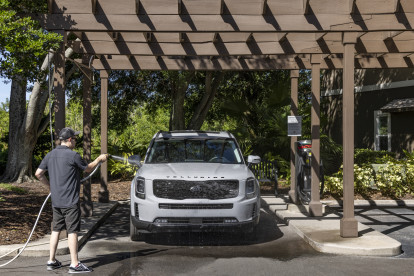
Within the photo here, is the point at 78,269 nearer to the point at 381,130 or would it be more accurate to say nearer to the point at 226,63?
the point at 226,63

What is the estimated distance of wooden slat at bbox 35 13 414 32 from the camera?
8180 millimetres

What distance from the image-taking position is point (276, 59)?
12.4 meters

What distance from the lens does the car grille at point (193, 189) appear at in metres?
7.70

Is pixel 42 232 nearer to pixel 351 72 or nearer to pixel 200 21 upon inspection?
pixel 200 21

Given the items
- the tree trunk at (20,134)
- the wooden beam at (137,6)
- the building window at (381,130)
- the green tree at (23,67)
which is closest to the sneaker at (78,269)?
the green tree at (23,67)

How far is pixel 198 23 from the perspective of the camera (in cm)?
825

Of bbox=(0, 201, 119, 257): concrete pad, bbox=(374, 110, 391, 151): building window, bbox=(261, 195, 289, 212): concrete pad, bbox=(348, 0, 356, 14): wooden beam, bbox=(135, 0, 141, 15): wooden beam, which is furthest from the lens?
bbox=(374, 110, 391, 151): building window

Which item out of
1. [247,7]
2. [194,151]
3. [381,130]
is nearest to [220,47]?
[247,7]

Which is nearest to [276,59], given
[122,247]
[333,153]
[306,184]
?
[306,184]

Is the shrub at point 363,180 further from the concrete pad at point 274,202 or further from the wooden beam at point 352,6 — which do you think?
the wooden beam at point 352,6

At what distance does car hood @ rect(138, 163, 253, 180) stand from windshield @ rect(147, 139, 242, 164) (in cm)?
45

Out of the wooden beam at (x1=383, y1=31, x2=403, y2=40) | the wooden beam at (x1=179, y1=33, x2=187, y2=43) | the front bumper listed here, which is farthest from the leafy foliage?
the wooden beam at (x1=383, y1=31, x2=403, y2=40)

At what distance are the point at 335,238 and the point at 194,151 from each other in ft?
9.90

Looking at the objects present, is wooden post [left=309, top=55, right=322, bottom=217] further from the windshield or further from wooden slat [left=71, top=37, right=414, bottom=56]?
the windshield
